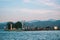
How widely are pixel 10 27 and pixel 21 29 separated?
29.1ft

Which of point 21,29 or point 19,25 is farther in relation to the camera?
point 21,29

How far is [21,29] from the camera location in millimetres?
198750

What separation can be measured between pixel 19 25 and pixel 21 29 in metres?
12.6

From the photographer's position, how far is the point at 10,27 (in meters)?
194

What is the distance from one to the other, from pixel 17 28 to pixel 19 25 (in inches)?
216

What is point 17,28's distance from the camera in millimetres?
191375

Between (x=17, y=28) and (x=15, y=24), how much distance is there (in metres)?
2.95

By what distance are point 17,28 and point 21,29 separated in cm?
780

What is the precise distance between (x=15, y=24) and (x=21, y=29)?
9.36 meters

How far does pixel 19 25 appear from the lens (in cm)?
18650
